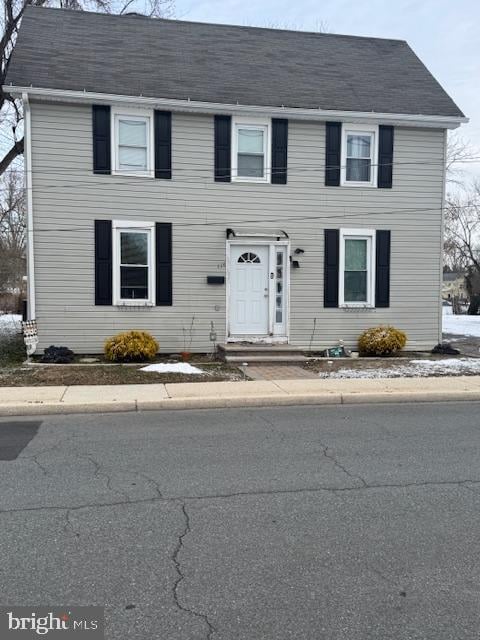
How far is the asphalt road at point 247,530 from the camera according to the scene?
9.46 feet

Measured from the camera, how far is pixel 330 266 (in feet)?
44.1

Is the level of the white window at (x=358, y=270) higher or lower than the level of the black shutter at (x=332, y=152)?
lower

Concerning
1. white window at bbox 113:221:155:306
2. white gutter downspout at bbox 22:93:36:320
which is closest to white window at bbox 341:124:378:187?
white window at bbox 113:221:155:306

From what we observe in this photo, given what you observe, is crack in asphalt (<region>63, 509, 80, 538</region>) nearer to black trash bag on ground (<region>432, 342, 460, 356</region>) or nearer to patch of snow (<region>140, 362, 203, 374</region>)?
patch of snow (<region>140, 362, 203, 374</region>)

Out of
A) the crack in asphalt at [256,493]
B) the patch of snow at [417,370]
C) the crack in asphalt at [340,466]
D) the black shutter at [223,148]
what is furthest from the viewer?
the black shutter at [223,148]

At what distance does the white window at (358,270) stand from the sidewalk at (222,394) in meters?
4.23

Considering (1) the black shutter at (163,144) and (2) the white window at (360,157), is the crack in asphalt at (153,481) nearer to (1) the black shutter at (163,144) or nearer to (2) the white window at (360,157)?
(1) the black shutter at (163,144)

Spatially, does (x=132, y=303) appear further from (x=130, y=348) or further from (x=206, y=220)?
(x=206, y=220)

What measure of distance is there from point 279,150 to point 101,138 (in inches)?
161

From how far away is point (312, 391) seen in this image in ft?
28.8

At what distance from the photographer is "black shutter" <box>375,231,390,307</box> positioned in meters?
13.6

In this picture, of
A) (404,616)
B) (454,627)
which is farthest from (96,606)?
(454,627)

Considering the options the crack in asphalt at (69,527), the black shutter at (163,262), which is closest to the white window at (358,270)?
the black shutter at (163,262)

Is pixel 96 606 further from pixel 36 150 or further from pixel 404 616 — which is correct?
pixel 36 150
